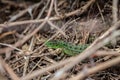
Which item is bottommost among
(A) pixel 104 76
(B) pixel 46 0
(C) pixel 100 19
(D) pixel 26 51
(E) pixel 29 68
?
(A) pixel 104 76

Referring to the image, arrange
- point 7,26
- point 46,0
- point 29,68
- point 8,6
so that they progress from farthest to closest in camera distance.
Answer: point 8,6
point 46,0
point 7,26
point 29,68

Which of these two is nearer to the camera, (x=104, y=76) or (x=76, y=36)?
(x=104, y=76)

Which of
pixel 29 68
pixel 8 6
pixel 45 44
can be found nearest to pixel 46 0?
pixel 8 6

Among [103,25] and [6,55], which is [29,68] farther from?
[103,25]

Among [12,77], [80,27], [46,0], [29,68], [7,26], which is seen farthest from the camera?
[46,0]

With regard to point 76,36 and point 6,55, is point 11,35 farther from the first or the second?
point 76,36

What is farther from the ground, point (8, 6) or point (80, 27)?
point (8, 6)

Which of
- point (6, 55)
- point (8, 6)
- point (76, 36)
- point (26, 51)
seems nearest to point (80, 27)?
point (76, 36)
